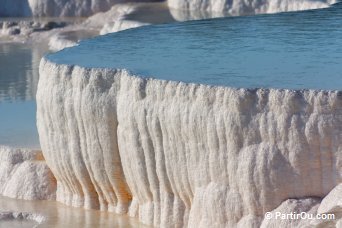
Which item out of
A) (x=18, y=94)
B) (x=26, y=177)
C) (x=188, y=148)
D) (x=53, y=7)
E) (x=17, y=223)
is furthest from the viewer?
(x=53, y=7)

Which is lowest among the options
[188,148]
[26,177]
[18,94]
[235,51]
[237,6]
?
[18,94]

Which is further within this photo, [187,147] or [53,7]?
[53,7]

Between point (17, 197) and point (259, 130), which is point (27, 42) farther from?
point (259, 130)

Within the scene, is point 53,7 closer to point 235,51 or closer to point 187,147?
point 235,51

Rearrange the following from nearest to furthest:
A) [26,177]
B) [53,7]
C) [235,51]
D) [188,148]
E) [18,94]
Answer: [188,148], [26,177], [235,51], [18,94], [53,7]

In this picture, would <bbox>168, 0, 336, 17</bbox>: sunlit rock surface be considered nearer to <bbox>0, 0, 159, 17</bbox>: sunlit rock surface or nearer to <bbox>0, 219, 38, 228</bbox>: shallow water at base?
<bbox>0, 0, 159, 17</bbox>: sunlit rock surface

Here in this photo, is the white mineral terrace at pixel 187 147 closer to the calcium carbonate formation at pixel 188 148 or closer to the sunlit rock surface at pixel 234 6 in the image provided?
the calcium carbonate formation at pixel 188 148

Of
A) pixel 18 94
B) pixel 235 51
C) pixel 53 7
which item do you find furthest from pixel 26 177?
pixel 53 7
